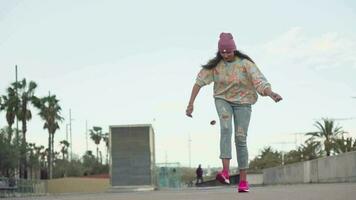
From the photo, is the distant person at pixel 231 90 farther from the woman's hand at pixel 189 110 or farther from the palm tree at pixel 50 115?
the palm tree at pixel 50 115

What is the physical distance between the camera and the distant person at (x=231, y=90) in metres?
8.59

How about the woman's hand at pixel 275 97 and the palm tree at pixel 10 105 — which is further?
the palm tree at pixel 10 105

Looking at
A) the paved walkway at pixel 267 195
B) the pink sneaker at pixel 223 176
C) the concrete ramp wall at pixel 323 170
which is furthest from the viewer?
the concrete ramp wall at pixel 323 170

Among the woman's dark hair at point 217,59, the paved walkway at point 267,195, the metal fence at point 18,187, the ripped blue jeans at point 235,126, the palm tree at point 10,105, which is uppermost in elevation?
the palm tree at point 10,105

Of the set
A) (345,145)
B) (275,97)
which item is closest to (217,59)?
(275,97)

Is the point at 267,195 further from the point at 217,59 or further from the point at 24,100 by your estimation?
the point at 24,100

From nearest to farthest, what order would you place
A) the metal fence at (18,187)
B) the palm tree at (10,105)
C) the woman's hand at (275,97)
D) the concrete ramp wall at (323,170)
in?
the woman's hand at (275,97), the concrete ramp wall at (323,170), the metal fence at (18,187), the palm tree at (10,105)

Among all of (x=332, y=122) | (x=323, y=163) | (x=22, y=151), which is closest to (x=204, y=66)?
(x=323, y=163)

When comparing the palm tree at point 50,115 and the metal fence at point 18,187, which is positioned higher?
the palm tree at point 50,115

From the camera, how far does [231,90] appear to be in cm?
874

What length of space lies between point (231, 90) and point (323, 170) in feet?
58.3

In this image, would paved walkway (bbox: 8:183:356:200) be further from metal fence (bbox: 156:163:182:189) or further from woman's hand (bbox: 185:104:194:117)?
metal fence (bbox: 156:163:182:189)

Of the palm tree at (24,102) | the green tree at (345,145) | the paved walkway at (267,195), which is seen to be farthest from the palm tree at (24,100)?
the paved walkway at (267,195)

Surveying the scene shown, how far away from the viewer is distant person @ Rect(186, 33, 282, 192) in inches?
338
